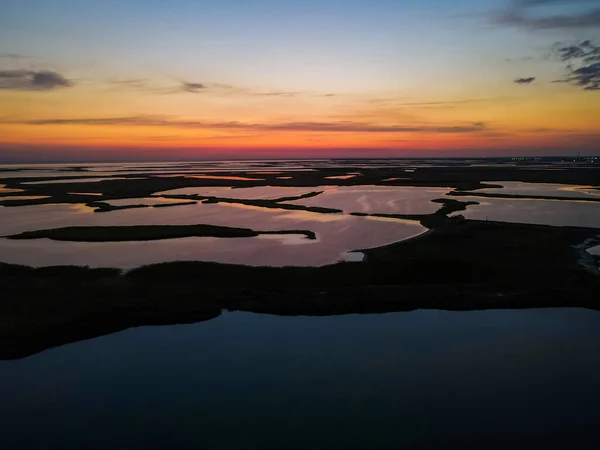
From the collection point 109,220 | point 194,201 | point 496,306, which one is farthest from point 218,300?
point 194,201

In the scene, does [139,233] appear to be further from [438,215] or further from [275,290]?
[438,215]

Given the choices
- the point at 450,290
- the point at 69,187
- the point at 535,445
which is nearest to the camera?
the point at 535,445

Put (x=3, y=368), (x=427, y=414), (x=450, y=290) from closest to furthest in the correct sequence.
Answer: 1. (x=427, y=414)
2. (x=3, y=368)
3. (x=450, y=290)

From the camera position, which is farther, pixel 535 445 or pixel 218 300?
pixel 218 300

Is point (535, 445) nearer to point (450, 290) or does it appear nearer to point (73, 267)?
point (450, 290)

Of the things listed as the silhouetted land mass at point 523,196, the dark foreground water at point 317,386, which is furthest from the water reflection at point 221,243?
the silhouetted land mass at point 523,196

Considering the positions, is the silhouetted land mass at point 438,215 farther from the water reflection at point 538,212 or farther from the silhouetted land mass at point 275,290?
the silhouetted land mass at point 275,290
